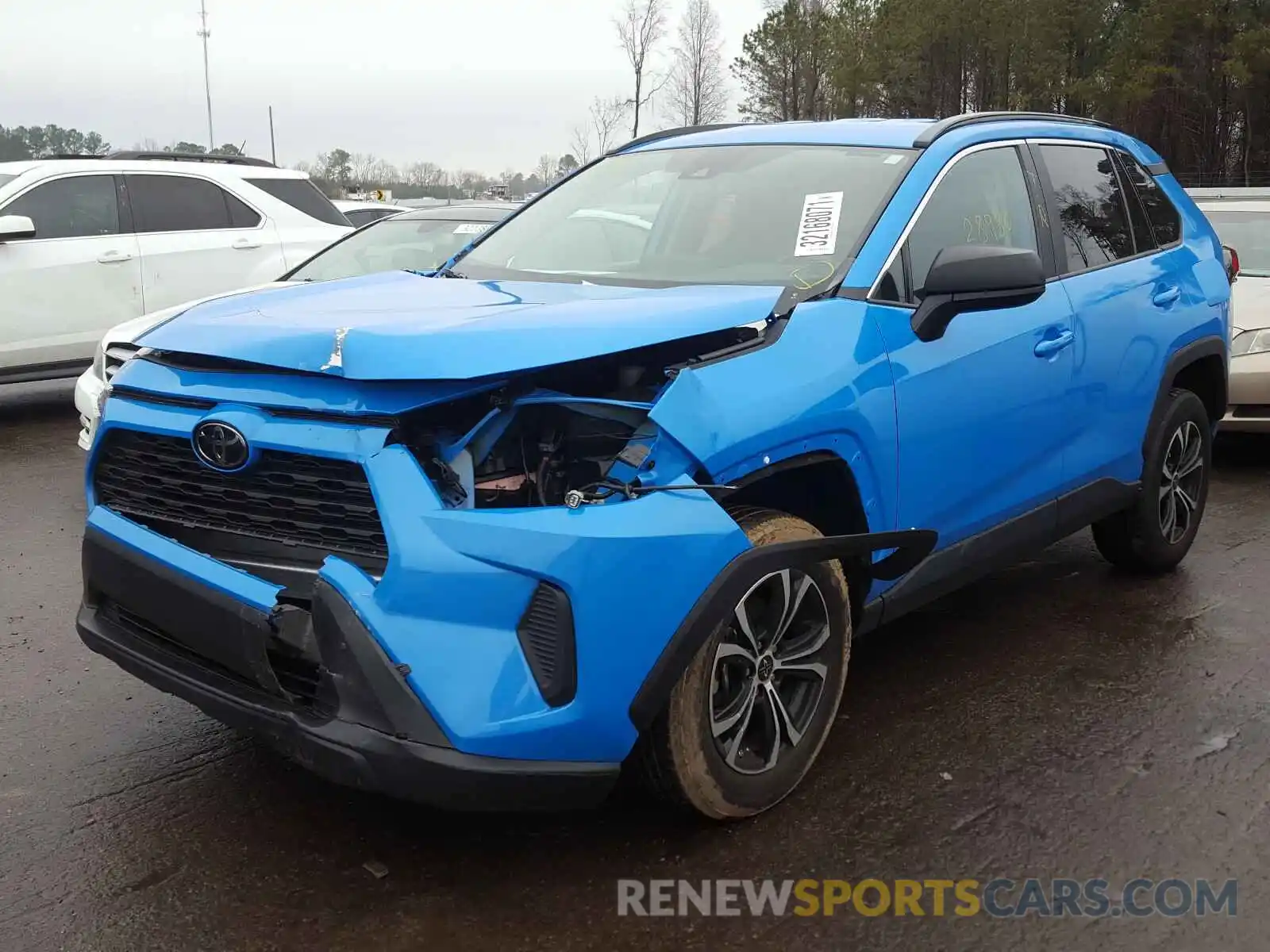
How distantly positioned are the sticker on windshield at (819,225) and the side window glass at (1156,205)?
1913 mm

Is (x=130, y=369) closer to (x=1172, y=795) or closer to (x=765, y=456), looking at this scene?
(x=765, y=456)

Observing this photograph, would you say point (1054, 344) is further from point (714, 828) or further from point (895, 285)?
point (714, 828)

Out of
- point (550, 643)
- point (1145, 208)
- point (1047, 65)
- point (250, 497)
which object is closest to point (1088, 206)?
point (1145, 208)

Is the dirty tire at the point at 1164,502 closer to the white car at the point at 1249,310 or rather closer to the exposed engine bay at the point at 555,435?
the white car at the point at 1249,310

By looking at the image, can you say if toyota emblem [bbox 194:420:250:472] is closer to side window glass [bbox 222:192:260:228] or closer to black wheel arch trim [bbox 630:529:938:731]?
black wheel arch trim [bbox 630:529:938:731]

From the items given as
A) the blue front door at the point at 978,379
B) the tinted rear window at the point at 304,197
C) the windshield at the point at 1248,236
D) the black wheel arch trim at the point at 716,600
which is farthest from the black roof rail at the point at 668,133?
the tinted rear window at the point at 304,197

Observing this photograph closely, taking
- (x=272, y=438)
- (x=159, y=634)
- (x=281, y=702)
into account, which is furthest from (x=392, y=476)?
(x=159, y=634)

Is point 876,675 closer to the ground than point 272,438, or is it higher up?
closer to the ground

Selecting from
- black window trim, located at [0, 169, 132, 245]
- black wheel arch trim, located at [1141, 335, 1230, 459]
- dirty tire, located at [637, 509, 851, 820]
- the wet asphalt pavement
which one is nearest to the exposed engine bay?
dirty tire, located at [637, 509, 851, 820]

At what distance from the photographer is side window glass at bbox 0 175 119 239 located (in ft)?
27.4

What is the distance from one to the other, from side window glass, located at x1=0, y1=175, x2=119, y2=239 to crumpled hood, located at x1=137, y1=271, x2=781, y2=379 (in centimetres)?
603

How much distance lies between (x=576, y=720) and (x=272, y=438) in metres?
0.93

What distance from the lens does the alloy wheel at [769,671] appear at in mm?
2842

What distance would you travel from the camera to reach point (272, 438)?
8.51 feet
